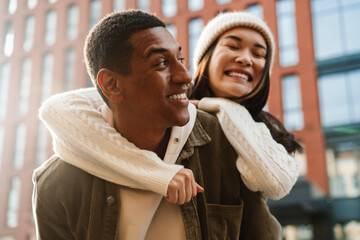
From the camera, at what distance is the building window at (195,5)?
1922cm

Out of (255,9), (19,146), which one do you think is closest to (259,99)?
(255,9)

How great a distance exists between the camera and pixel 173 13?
65.2 feet

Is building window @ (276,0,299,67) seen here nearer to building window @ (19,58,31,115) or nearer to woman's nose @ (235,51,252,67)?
building window @ (19,58,31,115)

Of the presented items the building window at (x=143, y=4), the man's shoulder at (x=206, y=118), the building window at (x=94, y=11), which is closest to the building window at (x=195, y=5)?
the building window at (x=143, y=4)

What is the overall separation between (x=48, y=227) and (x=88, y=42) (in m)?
0.76

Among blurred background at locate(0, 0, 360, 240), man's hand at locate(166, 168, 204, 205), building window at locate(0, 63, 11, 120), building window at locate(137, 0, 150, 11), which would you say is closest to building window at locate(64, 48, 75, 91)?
blurred background at locate(0, 0, 360, 240)

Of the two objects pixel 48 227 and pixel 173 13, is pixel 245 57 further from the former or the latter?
pixel 173 13

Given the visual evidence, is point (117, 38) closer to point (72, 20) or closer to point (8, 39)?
point (72, 20)

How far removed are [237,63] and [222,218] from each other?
0.76 meters

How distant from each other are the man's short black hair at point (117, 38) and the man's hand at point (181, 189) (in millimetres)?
418

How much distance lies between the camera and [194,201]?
1.66 m

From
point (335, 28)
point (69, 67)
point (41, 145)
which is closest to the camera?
point (335, 28)

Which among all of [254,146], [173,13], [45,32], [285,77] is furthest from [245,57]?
[45,32]

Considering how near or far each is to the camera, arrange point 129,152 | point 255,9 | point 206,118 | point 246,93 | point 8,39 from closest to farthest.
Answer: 1. point 129,152
2. point 206,118
3. point 246,93
4. point 255,9
5. point 8,39
